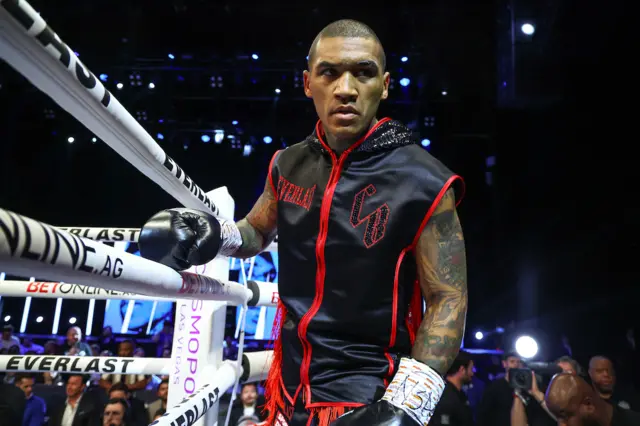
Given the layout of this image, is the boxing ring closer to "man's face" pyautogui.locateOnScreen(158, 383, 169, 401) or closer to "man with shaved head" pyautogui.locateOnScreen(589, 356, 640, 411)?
"man with shaved head" pyautogui.locateOnScreen(589, 356, 640, 411)

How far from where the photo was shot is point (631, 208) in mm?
7707

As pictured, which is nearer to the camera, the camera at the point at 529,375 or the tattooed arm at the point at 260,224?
the tattooed arm at the point at 260,224

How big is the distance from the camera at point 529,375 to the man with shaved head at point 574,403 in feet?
1.56

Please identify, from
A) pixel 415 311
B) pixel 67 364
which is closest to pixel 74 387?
pixel 67 364

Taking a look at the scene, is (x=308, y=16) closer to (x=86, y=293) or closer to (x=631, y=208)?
(x=631, y=208)

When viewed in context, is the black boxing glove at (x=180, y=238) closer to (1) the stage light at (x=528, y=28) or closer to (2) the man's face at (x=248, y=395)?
(2) the man's face at (x=248, y=395)

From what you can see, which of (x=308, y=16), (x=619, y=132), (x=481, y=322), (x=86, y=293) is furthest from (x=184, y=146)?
(x=86, y=293)

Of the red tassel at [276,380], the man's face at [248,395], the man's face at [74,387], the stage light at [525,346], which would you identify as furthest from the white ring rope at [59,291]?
the stage light at [525,346]

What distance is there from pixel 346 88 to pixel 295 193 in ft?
1.00

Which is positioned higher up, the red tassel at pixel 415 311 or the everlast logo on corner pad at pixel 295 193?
the everlast logo on corner pad at pixel 295 193

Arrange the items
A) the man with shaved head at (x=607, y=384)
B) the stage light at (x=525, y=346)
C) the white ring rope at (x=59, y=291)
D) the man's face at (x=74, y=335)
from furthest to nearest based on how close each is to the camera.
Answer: the man's face at (x=74, y=335), the stage light at (x=525, y=346), the man with shaved head at (x=607, y=384), the white ring rope at (x=59, y=291)

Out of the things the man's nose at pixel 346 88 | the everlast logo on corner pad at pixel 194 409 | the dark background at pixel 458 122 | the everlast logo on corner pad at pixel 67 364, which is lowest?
the everlast logo on corner pad at pixel 194 409

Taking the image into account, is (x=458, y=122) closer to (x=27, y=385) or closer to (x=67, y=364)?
(x=27, y=385)

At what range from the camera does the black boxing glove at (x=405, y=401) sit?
1017mm
